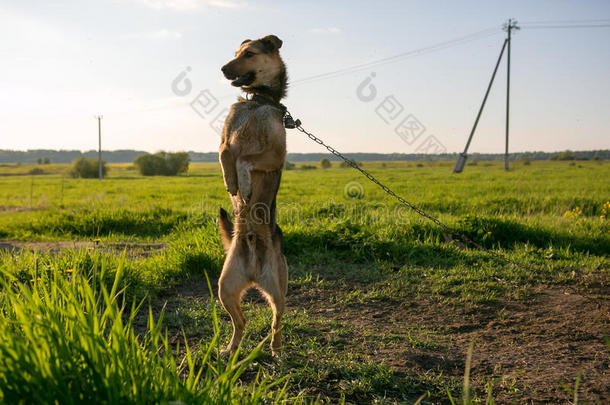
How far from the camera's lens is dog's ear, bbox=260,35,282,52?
3.00 meters

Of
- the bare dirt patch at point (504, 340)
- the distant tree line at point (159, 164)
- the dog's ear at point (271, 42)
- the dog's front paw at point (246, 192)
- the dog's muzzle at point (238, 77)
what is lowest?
the bare dirt patch at point (504, 340)

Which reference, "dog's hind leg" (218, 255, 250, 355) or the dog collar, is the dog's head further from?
"dog's hind leg" (218, 255, 250, 355)

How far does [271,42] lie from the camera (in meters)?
3.00

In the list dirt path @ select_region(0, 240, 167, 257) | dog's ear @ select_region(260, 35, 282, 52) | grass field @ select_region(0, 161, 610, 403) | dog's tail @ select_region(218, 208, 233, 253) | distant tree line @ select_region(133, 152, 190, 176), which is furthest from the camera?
distant tree line @ select_region(133, 152, 190, 176)

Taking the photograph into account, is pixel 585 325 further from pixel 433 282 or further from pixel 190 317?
pixel 190 317

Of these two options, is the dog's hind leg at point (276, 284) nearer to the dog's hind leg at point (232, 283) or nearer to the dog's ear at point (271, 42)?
the dog's hind leg at point (232, 283)

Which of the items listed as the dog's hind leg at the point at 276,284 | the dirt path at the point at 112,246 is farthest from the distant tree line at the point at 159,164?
the dog's hind leg at the point at 276,284

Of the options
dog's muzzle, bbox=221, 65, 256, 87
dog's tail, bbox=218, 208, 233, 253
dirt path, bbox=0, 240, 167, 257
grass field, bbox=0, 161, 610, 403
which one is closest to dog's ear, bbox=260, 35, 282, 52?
dog's muzzle, bbox=221, 65, 256, 87

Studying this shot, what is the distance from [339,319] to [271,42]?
273 centimetres

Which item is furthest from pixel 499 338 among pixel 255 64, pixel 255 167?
pixel 255 64

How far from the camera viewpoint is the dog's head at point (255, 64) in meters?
2.89

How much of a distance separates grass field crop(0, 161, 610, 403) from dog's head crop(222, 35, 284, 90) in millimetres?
1477

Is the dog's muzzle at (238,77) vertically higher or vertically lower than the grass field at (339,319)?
higher

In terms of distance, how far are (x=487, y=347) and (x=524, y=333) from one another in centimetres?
52
